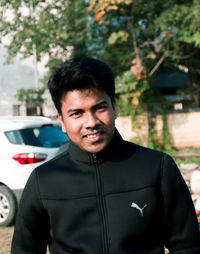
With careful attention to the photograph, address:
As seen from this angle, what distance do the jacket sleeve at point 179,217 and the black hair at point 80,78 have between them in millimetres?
524

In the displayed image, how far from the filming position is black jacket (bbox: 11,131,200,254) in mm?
1731

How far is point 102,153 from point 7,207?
4907mm

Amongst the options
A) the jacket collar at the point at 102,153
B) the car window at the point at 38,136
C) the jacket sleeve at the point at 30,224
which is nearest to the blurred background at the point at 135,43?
the car window at the point at 38,136

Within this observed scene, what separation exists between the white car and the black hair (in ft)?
14.4

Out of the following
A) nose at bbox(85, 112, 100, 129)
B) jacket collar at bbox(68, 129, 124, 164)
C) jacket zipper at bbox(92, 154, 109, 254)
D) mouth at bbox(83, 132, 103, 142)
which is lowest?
jacket zipper at bbox(92, 154, 109, 254)

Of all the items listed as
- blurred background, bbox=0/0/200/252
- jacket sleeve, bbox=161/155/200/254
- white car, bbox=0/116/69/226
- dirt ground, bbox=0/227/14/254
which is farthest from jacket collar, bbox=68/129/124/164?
blurred background, bbox=0/0/200/252

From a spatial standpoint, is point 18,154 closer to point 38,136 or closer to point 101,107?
point 38,136

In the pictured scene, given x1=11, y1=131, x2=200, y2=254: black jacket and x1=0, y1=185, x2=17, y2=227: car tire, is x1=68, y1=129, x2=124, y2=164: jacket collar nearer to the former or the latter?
x1=11, y1=131, x2=200, y2=254: black jacket

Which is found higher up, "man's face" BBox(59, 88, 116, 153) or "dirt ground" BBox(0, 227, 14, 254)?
"man's face" BBox(59, 88, 116, 153)

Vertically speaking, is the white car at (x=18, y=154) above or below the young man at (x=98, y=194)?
below

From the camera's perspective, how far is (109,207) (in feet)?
5.85

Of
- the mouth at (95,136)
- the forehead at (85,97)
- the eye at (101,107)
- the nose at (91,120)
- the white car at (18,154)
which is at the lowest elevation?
the white car at (18,154)

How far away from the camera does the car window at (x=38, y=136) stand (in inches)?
→ 249

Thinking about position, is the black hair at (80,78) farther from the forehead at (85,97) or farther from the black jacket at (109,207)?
the black jacket at (109,207)
